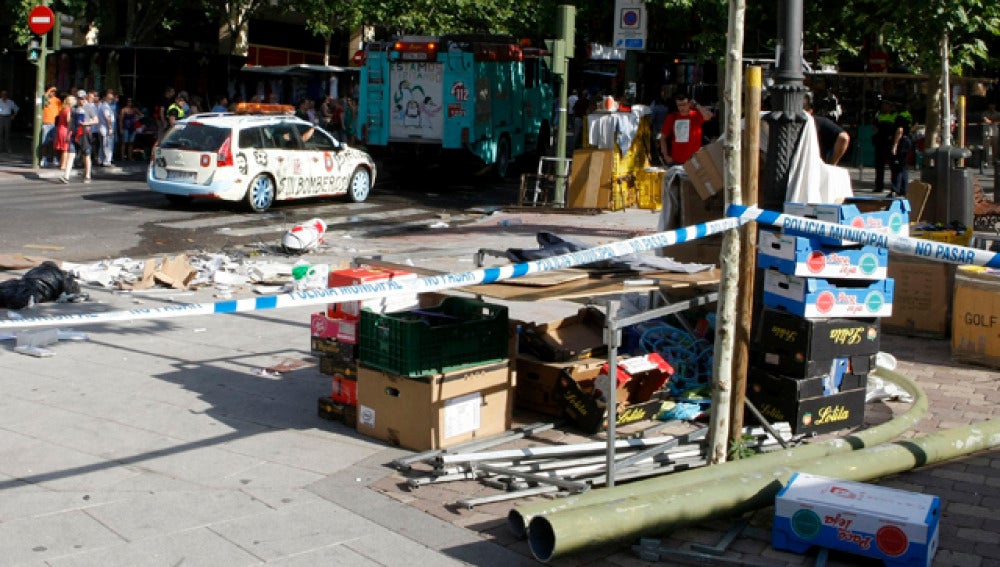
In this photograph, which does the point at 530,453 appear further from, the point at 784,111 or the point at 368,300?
the point at 784,111

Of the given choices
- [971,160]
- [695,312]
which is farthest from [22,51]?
[695,312]

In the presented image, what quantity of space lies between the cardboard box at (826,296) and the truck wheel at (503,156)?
62.7ft

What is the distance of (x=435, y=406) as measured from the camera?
24.7 ft

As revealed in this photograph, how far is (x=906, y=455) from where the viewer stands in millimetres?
7098

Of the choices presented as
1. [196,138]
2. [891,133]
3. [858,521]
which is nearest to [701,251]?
[858,521]

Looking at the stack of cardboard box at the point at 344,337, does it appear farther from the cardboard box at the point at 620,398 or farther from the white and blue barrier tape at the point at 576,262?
the cardboard box at the point at 620,398

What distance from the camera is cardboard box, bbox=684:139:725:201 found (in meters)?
10.1

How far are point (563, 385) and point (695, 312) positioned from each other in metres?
2.13

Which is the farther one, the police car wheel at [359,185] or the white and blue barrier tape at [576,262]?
the police car wheel at [359,185]

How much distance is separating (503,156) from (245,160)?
8354 millimetres

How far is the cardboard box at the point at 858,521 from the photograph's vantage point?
582cm

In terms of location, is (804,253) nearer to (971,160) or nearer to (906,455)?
(906,455)

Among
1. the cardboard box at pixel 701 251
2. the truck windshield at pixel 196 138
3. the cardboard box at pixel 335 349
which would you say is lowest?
the cardboard box at pixel 335 349

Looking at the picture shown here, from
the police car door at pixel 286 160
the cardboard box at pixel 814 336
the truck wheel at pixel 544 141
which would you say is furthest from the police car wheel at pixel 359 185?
the cardboard box at pixel 814 336
